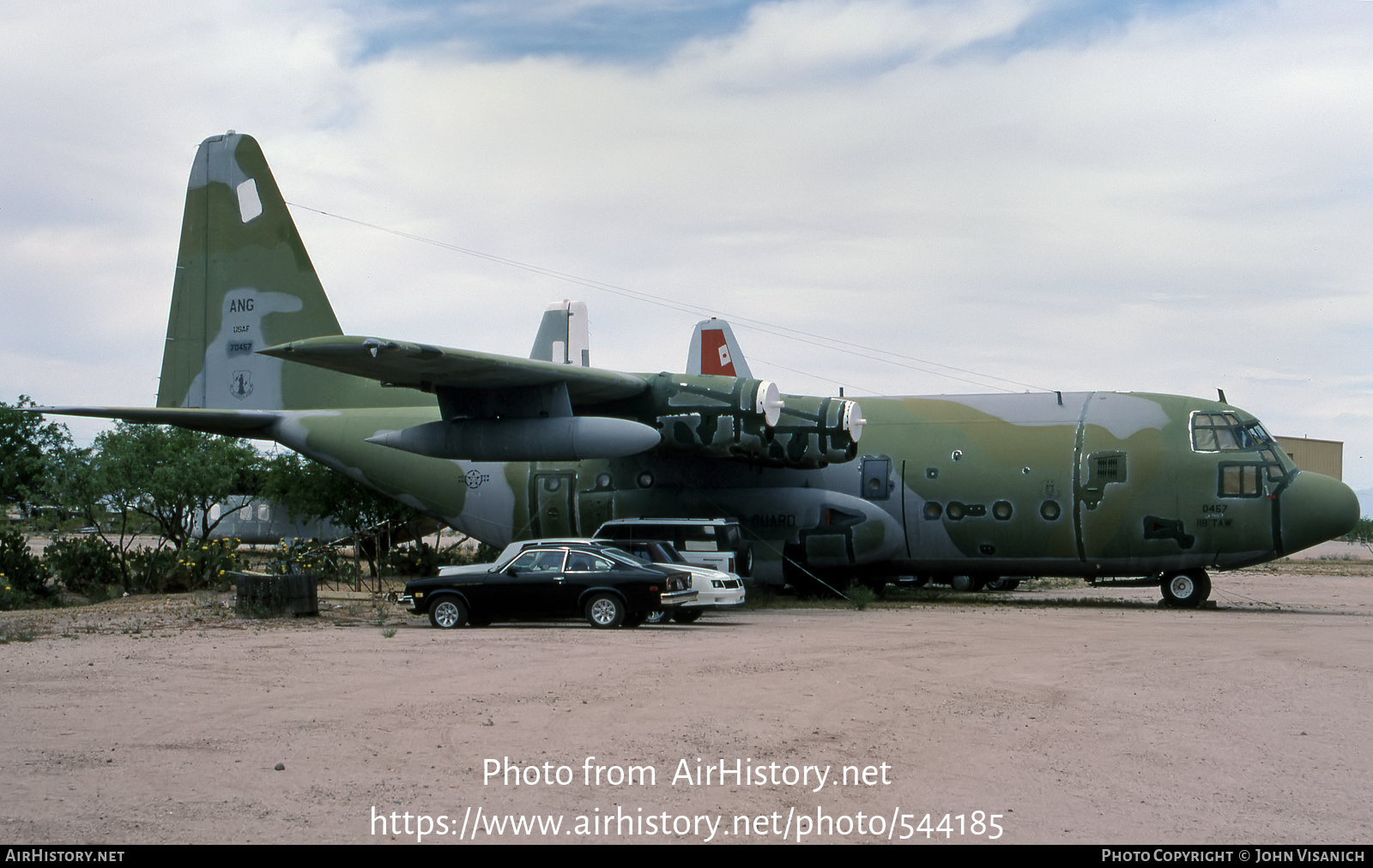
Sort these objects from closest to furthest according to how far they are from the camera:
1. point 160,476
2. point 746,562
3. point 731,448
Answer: point 731,448 → point 746,562 → point 160,476

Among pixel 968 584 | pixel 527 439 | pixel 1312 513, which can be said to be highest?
pixel 527 439

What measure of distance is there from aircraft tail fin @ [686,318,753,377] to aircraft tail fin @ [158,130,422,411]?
37.7 ft

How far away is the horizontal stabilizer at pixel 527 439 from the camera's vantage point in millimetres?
20406

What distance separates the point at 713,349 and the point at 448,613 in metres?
19.4

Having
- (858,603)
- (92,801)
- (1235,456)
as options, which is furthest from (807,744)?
(1235,456)

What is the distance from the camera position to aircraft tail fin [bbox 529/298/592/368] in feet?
112

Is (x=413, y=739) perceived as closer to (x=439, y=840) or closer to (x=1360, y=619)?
(x=439, y=840)

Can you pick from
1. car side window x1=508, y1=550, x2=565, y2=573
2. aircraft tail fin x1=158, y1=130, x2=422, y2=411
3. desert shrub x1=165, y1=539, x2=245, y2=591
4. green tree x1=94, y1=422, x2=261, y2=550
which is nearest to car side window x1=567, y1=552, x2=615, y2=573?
car side window x1=508, y1=550, x2=565, y2=573

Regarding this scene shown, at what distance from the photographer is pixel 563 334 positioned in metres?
34.5

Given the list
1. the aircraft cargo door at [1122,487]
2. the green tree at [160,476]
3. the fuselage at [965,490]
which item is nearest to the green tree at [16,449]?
the green tree at [160,476]

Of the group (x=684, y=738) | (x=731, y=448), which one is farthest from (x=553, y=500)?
(x=684, y=738)

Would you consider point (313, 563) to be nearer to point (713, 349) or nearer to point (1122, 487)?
point (713, 349)

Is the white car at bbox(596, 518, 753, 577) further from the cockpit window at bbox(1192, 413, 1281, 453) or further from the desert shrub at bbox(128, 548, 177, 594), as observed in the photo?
the desert shrub at bbox(128, 548, 177, 594)

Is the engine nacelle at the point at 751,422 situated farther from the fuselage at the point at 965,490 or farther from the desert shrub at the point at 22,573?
the desert shrub at the point at 22,573
